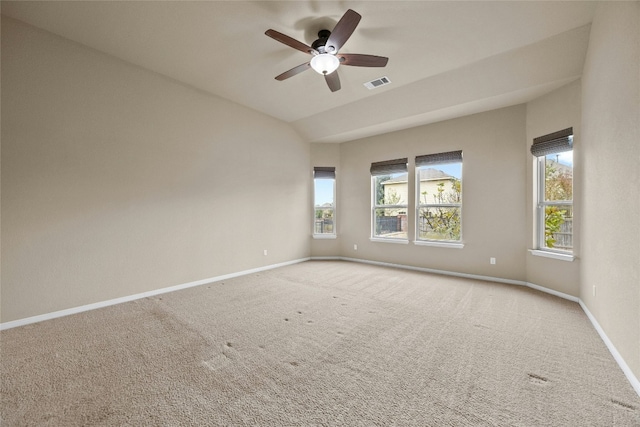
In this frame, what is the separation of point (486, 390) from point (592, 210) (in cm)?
240

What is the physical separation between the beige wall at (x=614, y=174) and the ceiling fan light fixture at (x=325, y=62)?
2225mm

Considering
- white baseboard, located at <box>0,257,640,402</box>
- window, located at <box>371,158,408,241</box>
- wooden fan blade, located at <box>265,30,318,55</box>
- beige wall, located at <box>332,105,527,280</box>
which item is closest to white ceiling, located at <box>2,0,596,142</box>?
wooden fan blade, located at <box>265,30,318,55</box>

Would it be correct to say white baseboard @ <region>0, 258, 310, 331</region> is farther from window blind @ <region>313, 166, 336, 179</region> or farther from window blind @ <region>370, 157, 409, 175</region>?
window blind @ <region>370, 157, 409, 175</region>

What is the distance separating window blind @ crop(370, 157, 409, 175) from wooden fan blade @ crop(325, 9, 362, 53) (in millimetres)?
3108

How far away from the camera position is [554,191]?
3.70m

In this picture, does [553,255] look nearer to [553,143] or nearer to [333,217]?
[553,143]

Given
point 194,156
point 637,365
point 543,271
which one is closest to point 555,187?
point 543,271

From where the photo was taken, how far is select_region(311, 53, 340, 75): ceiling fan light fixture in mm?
2711

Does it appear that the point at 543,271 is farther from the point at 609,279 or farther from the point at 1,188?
the point at 1,188

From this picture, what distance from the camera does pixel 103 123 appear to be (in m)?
3.23

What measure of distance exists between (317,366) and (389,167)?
14.3 feet

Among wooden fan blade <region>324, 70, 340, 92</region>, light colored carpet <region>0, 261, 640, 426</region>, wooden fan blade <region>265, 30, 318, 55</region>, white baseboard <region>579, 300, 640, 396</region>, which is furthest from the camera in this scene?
wooden fan blade <region>324, 70, 340, 92</region>

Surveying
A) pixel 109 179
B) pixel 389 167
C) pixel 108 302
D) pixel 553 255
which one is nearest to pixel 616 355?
pixel 553 255

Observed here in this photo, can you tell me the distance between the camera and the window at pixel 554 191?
3465 millimetres
